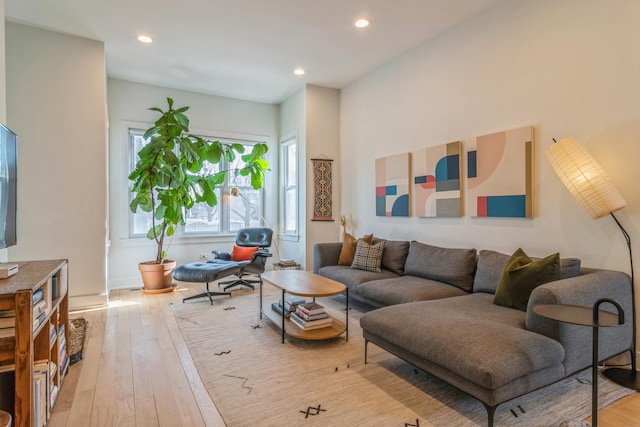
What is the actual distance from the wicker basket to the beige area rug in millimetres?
821

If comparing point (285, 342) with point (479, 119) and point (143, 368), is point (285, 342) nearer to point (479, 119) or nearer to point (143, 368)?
point (143, 368)

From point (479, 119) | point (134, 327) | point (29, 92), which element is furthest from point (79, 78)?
point (479, 119)

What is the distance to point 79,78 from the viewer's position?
13.0ft

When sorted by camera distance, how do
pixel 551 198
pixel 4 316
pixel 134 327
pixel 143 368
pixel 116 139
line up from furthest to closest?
pixel 116 139 < pixel 134 327 < pixel 551 198 < pixel 143 368 < pixel 4 316

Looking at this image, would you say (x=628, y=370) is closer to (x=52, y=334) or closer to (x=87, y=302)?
(x=52, y=334)

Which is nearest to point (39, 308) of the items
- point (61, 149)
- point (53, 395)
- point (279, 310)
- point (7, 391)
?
point (7, 391)

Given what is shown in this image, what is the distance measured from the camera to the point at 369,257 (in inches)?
159

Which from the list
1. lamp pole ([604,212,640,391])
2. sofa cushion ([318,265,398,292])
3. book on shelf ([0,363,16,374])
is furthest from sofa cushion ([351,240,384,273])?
book on shelf ([0,363,16,374])

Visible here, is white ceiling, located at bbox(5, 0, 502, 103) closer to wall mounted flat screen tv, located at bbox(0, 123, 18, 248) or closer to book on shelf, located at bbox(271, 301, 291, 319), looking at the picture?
wall mounted flat screen tv, located at bbox(0, 123, 18, 248)

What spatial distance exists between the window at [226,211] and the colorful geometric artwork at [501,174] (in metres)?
3.87

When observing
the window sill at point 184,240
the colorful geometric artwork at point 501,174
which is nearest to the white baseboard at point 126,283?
the window sill at point 184,240

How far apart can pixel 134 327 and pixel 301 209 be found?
2.89 m

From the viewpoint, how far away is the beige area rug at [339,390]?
6.23 feet

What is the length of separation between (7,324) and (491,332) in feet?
8.24
